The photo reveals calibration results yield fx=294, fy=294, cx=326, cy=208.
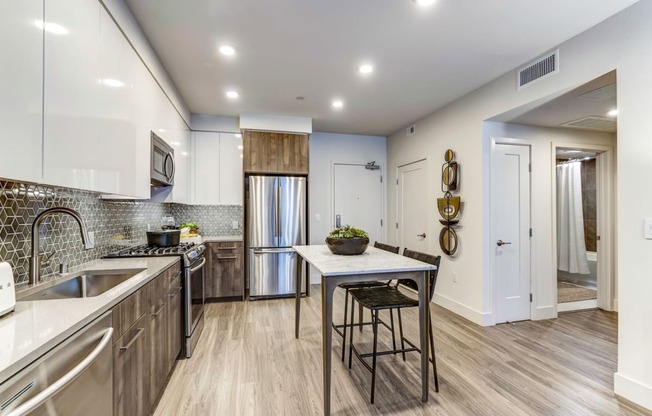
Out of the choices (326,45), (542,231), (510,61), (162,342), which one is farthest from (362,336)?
(510,61)

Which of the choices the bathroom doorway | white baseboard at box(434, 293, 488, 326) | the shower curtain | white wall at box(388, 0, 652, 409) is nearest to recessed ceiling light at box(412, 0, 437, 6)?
white wall at box(388, 0, 652, 409)

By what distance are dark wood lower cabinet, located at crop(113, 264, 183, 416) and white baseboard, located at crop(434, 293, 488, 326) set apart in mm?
3068

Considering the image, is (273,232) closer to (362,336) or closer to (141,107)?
(362,336)

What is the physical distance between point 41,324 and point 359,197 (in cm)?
474

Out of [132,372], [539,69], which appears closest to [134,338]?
[132,372]

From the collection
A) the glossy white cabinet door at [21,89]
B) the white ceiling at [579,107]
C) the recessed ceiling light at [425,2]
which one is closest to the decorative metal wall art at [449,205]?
the white ceiling at [579,107]

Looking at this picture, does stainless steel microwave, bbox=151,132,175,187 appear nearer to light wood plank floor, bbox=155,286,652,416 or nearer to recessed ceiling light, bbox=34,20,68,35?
recessed ceiling light, bbox=34,20,68,35

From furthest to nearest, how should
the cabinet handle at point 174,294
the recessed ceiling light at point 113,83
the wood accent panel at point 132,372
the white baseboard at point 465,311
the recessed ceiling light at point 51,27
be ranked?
the white baseboard at point 465,311, the cabinet handle at point 174,294, the recessed ceiling light at point 113,83, the wood accent panel at point 132,372, the recessed ceiling light at point 51,27

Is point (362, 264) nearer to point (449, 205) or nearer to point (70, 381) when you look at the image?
point (70, 381)

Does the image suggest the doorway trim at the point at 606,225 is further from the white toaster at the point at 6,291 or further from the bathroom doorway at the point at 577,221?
the white toaster at the point at 6,291

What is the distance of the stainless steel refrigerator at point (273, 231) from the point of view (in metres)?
4.23

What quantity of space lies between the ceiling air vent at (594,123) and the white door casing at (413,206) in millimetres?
1766

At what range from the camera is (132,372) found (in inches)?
59.1

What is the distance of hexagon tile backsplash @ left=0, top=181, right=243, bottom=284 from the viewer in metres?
1.46
